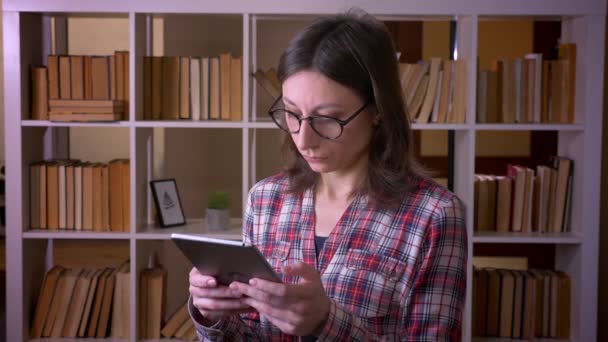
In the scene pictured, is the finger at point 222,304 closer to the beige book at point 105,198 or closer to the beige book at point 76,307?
the beige book at point 105,198

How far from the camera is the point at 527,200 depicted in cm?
313

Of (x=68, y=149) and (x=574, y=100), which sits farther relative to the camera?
(x=68, y=149)

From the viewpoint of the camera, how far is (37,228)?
10.3 ft

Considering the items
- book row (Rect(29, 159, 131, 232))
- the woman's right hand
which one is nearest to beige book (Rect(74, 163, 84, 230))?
book row (Rect(29, 159, 131, 232))

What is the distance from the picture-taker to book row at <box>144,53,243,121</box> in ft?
10.2

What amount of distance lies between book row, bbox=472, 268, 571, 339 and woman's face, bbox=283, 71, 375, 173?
1.83 meters

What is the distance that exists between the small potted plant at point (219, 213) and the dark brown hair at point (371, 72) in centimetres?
157

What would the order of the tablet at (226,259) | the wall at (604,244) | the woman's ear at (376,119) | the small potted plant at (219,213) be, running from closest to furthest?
the tablet at (226,259)
the woman's ear at (376,119)
the small potted plant at (219,213)
the wall at (604,244)

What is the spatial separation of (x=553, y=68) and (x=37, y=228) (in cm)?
223

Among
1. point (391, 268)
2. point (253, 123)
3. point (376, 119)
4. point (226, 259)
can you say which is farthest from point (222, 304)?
point (253, 123)

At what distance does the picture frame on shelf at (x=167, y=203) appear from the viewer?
3.19 metres

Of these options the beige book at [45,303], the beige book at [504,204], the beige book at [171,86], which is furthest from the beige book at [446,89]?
the beige book at [45,303]

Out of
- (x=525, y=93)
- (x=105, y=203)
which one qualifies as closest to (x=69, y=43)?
(x=105, y=203)

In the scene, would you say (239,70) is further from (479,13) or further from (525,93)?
(525,93)
